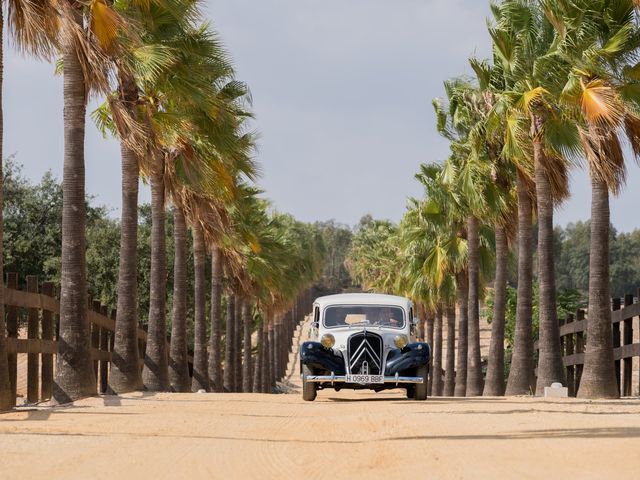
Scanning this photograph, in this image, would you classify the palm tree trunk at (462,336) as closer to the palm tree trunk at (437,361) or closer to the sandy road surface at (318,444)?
the palm tree trunk at (437,361)

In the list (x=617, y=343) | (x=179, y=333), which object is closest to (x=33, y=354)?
(x=179, y=333)

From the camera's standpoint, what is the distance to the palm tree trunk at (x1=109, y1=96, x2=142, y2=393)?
26.2 meters

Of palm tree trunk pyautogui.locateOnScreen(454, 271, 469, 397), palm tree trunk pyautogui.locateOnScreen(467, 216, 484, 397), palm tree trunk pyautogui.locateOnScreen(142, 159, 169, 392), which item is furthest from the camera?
palm tree trunk pyautogui.locateOnScreen(454, 271, 469, 397)

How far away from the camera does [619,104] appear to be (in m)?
23.5

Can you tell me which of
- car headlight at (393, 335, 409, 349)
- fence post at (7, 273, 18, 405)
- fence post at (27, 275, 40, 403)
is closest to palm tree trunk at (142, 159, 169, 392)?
fence post at (27, 275, 40, 403)

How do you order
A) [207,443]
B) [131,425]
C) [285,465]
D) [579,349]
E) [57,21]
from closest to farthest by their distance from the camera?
[285,465]
[207,443]
[131,425]
[57,21]
[579,349]

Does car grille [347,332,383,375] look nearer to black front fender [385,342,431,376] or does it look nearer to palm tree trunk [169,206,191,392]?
black front fender [385,342,431,376]

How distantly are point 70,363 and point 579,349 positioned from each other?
18.2m

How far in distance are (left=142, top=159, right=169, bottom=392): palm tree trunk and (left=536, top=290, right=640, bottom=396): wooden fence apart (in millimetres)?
11413

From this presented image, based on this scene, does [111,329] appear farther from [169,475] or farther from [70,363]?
[169,475]

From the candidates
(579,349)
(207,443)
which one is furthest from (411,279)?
(207,443)

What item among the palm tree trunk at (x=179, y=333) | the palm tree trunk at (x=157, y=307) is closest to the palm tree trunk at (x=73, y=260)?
the palm tree trunk at (x=157, y=307)

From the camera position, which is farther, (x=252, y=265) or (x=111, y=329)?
(x=252, y=265)

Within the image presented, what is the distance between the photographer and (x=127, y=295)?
2631 cm
